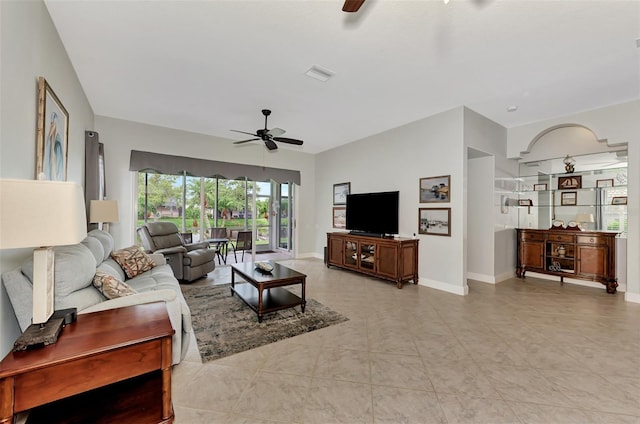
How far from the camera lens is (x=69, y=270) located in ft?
5.82

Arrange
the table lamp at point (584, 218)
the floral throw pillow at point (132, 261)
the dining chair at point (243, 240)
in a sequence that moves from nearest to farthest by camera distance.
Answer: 1. the floral throw pillow at point (132, 261)
2. the table lamp at point (584, 218)
3. the dining chair at point (243, 240)

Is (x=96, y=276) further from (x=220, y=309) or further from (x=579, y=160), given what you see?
(x=579, y=160)

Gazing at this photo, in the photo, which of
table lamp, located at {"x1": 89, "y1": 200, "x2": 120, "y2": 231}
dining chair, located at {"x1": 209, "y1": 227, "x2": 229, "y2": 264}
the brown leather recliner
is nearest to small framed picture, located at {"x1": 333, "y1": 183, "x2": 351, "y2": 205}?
dining chair, located at {"x1": 209, "y1": 227, "x2": 229, "y2": 264}

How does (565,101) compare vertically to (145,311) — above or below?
above

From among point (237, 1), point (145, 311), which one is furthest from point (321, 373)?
point (237, 1)

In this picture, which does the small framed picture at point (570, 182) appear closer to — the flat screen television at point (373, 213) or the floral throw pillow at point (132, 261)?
the flat screen television at point (373, 213)

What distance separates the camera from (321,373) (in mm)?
2064

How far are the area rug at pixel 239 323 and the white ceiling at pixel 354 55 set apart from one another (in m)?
2.80

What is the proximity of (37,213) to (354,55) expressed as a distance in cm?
275

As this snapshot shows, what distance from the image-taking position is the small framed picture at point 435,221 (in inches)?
167

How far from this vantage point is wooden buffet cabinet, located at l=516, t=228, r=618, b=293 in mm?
4184

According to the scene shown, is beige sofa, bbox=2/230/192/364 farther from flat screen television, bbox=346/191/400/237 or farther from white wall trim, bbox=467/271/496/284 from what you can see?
white wall trim, bbox=467/271/496/284

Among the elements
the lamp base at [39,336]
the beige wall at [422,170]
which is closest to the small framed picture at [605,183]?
the beige wall at [422,170]

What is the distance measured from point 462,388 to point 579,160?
17.1ft
